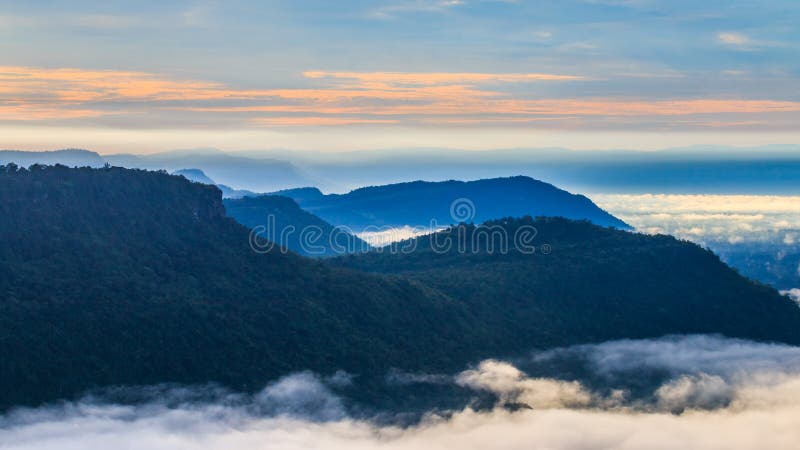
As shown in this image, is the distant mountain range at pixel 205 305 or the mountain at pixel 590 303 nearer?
the distant mountain range at pixel 205 305

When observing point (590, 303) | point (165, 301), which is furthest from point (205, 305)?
point (590, 303)

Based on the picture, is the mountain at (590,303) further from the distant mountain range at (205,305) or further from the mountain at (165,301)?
the mountain at (165,301)

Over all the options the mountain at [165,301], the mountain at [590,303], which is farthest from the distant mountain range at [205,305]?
the mountain at [590,303]

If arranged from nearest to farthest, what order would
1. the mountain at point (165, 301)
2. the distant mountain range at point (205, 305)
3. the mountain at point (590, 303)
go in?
the mountain at point (165, 301)
the distant mountain range at point (205, 305)
the mountain at point (590, 303)

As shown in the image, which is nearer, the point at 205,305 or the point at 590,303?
the point at 205,305

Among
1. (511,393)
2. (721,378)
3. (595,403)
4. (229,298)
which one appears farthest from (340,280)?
(721,378)

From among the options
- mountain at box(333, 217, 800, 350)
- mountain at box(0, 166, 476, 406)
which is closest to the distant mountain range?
mountain at box(0, 166, 476, 406)

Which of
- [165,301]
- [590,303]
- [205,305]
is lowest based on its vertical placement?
[590,303]

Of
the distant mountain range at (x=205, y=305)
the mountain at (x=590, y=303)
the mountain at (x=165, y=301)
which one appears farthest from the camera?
the mountain at (x=590, y=303)

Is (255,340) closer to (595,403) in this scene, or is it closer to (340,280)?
(340,280)

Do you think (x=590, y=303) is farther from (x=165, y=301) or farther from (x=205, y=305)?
(x=165, y=301)
